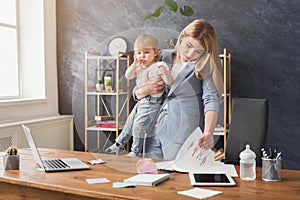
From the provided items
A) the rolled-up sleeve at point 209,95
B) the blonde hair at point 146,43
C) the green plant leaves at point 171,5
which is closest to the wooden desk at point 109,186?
the rolled-up sleeve at point 209,95

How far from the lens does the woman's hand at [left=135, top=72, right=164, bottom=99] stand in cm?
190

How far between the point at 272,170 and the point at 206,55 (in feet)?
2.14

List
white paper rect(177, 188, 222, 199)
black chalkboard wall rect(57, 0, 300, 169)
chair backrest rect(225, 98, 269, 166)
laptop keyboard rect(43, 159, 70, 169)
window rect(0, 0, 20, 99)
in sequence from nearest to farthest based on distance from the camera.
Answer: white paper rect(177, 188, 222, 199) → laptop keyboard rect(43, 159, 70, 169) → chair backrest rect(225, 98, 269, 166) → black chalkboard wall rect(57, 0, 300, 169) → window rect(0, 0, 20, 99)

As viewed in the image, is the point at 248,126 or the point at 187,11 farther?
the point at 187,11

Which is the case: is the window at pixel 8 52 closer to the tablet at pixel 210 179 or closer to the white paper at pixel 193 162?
the white paper at pixel 193 162

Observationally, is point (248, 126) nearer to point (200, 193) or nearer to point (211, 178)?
point (211, 178)

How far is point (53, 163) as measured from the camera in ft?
7.30

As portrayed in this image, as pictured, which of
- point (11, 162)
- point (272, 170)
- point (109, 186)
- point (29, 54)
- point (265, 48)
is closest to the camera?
point (109, 186)

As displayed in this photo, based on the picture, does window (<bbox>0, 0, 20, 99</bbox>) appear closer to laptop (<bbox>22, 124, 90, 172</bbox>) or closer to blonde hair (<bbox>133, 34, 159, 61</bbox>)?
laptop (<bbox>22, 124, 90, 172</bbox>)

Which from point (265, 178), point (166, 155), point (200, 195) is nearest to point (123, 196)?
point (200, 195)

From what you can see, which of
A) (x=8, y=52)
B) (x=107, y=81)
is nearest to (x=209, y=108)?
(x=107, y=81)

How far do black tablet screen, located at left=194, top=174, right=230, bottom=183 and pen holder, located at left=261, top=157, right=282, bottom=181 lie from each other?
0.65 feet

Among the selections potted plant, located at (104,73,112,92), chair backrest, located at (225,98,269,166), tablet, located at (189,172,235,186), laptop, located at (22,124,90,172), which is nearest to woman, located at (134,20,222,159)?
tablet, located at (189,172,235,186)

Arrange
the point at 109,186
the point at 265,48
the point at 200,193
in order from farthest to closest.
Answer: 1. the point at 265,48
2. the point at 109,186
3. the point at 200,193
